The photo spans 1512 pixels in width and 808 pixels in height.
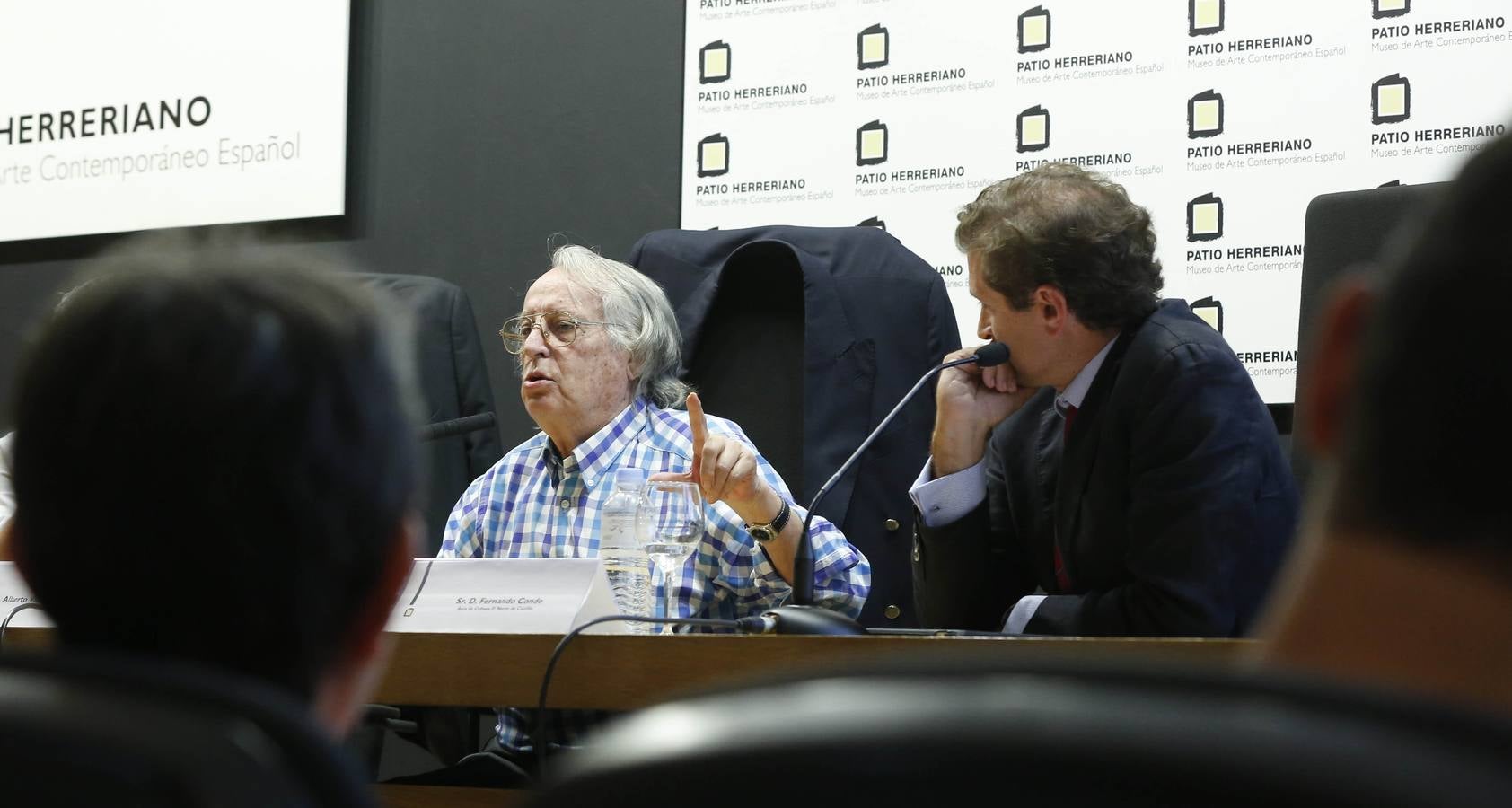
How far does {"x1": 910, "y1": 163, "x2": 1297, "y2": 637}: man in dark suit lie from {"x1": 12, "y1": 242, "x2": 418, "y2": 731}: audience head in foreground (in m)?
1.61

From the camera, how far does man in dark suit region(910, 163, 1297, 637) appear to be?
2086mm

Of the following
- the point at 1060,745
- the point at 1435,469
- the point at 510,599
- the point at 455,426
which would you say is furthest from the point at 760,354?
the point at 1060,745

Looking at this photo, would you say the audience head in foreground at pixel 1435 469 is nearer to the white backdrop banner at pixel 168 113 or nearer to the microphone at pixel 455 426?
the microphone at pixel 455 426

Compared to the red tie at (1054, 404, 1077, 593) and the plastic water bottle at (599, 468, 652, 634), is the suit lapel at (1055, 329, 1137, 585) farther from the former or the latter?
the plastic water bottle at (599, 468, 652, 634)

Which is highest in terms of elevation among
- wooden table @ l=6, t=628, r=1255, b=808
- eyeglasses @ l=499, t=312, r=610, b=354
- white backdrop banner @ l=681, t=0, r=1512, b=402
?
white backdrop banner @ l=681, t=0, r=1512, b=402

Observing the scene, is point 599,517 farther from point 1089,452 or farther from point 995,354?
point 1089,452

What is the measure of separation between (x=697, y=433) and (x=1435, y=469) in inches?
81.8

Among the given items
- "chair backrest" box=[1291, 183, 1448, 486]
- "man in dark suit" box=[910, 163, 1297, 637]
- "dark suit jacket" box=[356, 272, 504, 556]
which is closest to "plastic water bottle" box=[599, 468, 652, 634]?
"man in dark suit" box=[910, 163, 1297, 637]

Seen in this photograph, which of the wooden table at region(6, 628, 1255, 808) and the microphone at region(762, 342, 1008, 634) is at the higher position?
the microphone at region(762, 342, 1008, 634)

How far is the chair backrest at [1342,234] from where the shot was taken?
95.5 inches

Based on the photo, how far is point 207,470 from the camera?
1.92 ft

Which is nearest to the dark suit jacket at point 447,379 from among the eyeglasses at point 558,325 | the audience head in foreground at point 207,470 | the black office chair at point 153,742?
the eyeglasses at point 558,325

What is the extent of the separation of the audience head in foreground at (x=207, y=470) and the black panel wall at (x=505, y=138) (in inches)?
129

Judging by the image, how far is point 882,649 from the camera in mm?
1495
